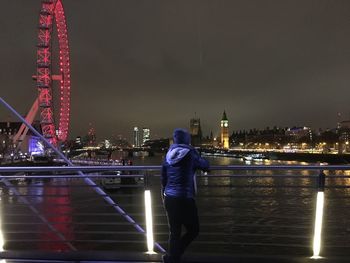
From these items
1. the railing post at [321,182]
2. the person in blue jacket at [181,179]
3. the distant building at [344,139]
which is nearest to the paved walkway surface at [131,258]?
the railing post at [321,182]

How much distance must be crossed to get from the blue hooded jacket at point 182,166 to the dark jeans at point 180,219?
6 centimetres

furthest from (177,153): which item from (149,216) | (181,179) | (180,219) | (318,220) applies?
(318,220)

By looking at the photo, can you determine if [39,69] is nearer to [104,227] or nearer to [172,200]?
[104,227]

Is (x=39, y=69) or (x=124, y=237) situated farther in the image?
(x=39, y=69)

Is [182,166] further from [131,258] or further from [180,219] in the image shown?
[131,258]

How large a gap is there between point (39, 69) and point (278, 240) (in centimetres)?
4903

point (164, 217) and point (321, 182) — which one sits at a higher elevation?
point (321, 182)

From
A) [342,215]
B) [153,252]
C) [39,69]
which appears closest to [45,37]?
[39,69]

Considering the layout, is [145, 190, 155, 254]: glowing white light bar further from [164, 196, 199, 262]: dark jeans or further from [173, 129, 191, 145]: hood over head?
[173, 129, 191, 145]: hood over head

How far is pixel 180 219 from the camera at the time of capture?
492 cm

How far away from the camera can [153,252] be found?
614 centimetres

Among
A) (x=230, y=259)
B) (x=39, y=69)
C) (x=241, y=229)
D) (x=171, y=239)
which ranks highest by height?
(x=39, y=69)

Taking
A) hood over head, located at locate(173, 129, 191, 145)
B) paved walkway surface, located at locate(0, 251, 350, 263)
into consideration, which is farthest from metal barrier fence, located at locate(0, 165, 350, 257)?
hood over head, located at locate(173, 129, 191, 145)

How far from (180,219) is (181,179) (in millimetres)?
370
